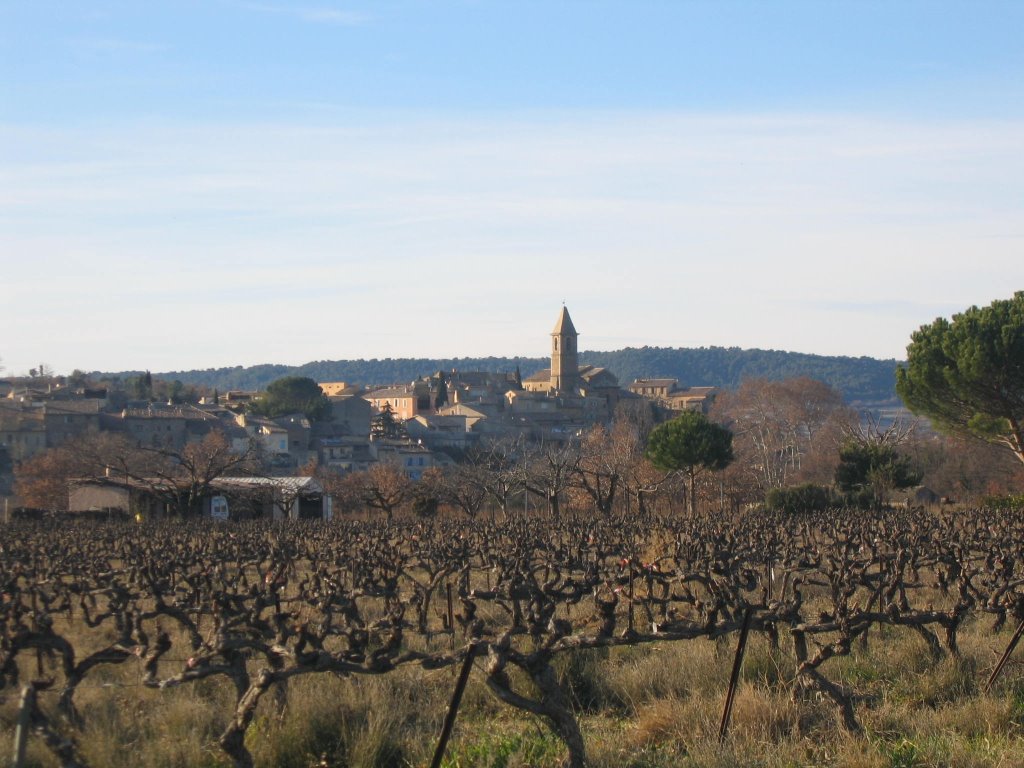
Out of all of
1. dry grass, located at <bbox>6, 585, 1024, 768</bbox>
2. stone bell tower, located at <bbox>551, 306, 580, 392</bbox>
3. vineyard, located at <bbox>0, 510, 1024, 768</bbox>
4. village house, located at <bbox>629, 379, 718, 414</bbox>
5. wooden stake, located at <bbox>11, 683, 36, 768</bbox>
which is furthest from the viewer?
stone bell tower, located at <bbox>551, 306, 580, 392</bbox>

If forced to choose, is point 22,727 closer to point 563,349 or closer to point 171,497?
point 171,497

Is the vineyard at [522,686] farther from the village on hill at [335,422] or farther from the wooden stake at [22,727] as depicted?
the village on hill at [335,422]

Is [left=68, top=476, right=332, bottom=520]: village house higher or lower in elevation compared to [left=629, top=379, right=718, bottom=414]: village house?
lower

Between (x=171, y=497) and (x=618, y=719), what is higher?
(x=618, y=719)

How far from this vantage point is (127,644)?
29.3 feet

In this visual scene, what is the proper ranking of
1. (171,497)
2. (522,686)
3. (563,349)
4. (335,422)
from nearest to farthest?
1. (522,686)
2. (171,497)
3. (335,422)
4. (563,349)

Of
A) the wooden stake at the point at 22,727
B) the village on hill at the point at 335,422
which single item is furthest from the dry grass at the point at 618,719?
the village on hill at the point at 335,422

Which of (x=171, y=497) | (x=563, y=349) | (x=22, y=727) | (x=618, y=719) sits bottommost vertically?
(x=171, y=497)

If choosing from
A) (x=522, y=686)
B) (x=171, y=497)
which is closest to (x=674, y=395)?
(x=171, y=497)

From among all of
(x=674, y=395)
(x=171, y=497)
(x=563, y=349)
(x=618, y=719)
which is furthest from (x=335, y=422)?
(x=618, y=719)

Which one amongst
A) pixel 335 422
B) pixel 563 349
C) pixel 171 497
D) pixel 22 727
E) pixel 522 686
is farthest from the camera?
pixel 563 349

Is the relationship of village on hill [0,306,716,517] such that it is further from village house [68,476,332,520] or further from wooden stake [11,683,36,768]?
wooden stake [11,683,36,768]

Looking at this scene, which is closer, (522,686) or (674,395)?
(522,686)

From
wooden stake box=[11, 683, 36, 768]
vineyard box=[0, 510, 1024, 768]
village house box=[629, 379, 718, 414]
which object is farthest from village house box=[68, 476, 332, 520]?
village house box=[629, 379, 718, 414]
